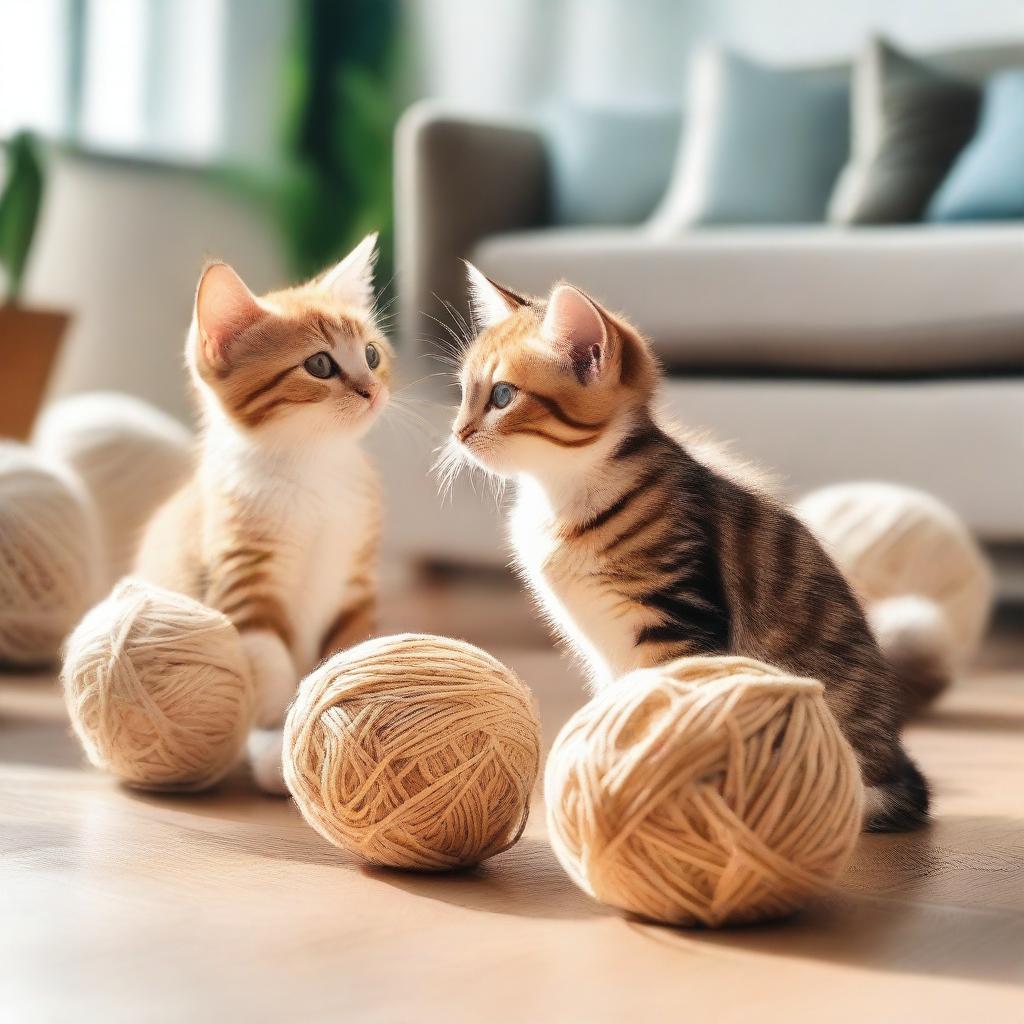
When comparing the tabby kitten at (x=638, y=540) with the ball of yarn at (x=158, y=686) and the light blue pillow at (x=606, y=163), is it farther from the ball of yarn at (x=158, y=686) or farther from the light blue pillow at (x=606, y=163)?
the light blue pillow at (x=606, y=163)

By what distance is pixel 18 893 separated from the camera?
3.76 ft

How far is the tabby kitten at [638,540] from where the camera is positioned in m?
1.31

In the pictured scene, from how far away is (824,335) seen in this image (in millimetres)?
2721

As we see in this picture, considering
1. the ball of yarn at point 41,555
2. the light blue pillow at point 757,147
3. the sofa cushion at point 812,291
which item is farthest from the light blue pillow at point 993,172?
the ball of yarn at point 41,555

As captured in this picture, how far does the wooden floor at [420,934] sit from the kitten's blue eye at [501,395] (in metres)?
0.41

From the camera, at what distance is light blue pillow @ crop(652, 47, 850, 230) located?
3295 mm

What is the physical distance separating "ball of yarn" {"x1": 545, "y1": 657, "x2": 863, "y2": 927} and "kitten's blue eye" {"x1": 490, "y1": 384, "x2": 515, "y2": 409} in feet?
1.14

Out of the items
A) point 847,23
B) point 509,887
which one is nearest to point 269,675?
point 509,887

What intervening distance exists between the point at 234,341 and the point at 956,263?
1.53 m

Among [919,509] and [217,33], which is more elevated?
[217,33]

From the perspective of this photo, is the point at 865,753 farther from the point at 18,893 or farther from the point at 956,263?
the point at 956,263

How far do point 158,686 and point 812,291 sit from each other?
5.52 ft

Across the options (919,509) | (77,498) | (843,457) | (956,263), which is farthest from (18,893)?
(956,263)

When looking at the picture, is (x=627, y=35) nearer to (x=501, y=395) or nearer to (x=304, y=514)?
(x=304, y=514)
